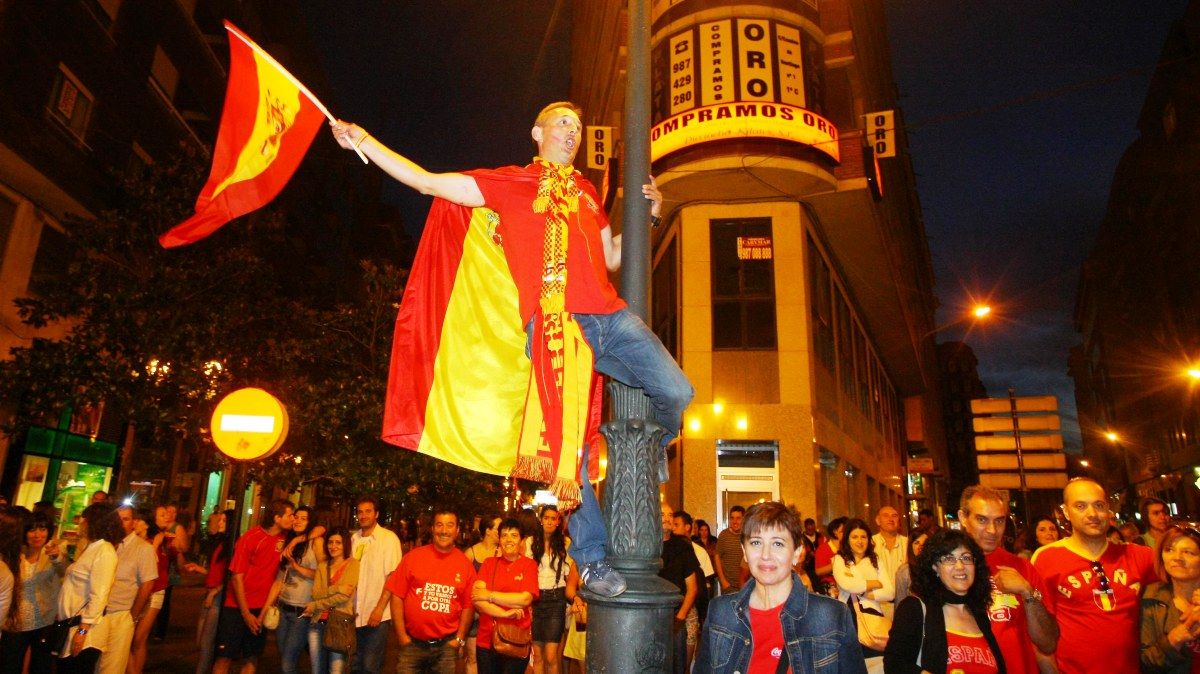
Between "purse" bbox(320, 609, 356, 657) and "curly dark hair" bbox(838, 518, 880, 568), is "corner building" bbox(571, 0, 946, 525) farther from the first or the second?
"purse" bbox(320, 609, 356, 657)

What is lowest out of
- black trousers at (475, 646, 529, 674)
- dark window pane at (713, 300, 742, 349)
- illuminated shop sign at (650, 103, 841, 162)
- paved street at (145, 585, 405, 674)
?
paved street at (145, 585, 405, 674)

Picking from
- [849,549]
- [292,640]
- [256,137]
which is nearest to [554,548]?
[292,640]

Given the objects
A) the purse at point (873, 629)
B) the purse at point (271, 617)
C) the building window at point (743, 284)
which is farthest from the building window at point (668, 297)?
the purse at point (873, 629)

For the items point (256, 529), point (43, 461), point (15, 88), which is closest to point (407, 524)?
point (43, 461)

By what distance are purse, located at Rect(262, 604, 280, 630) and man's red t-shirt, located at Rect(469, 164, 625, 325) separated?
19.1 feet

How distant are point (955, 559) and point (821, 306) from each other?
18.3m

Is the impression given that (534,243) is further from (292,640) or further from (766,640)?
(292,640)

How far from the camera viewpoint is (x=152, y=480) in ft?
68.5

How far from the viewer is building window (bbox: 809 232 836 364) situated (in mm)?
19812

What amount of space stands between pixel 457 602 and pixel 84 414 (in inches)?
383

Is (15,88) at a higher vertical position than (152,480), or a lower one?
higher

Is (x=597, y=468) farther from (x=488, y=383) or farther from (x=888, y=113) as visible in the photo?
(x=888, y=113)

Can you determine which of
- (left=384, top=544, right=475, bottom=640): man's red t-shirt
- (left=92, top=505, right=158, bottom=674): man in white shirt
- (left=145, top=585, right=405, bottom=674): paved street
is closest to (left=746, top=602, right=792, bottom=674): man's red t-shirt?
(left=384, top=544, right=475, bottom=640): man's red t-shirt

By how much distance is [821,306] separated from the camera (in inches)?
825
